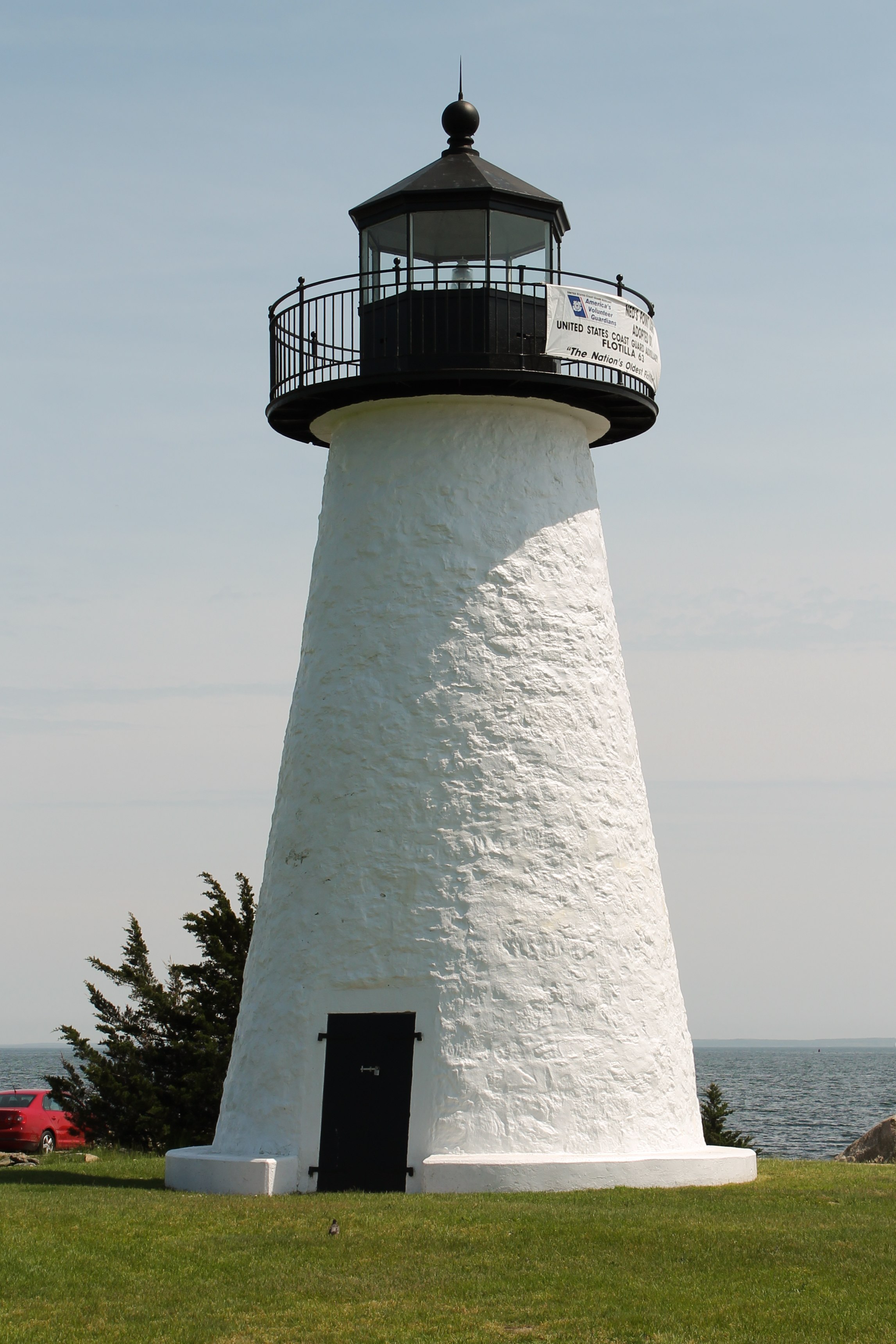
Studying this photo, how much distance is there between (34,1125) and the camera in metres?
Result: 25.4

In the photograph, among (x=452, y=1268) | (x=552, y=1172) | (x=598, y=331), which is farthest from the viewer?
(x=598, y=331)

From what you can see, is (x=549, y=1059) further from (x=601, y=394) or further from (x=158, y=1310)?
(x=601, y=394)

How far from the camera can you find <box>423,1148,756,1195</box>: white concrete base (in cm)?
1452

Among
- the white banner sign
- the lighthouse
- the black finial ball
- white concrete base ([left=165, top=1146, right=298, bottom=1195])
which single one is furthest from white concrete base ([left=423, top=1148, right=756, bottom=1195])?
the black finial ball

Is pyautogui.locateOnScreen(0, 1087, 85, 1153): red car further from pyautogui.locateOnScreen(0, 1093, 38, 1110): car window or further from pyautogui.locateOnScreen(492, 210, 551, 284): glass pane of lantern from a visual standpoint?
pyautogui.locateOnScreen(492, 210, 551, 284): glass pane of lantern

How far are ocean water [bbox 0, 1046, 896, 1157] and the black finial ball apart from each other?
16384 mm

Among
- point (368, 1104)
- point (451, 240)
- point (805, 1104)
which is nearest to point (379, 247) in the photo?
point (451, 240)

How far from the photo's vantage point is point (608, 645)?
17.1 metres

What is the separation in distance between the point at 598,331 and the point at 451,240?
2.05 meters

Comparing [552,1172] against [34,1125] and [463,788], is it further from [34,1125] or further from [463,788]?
[34,1125]

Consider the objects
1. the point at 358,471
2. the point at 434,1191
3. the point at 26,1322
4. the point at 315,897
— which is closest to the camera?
the point at 26,1322

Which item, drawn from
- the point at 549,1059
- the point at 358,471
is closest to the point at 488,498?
the point at 358,471

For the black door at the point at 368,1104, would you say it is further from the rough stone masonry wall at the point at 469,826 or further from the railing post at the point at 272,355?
the railing post at the point at 272,355

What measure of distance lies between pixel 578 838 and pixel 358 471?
4.58 meters
